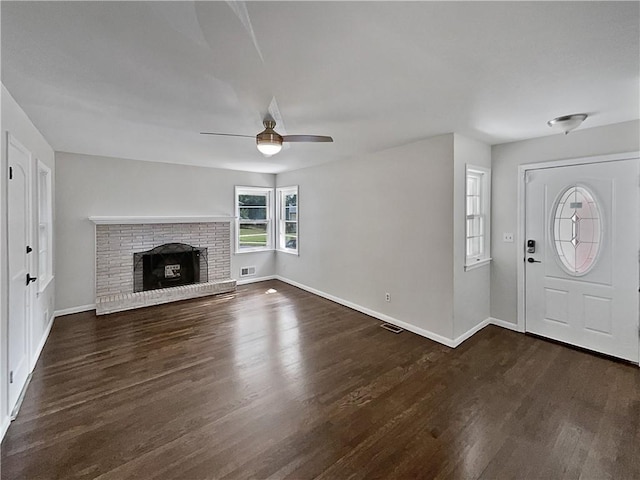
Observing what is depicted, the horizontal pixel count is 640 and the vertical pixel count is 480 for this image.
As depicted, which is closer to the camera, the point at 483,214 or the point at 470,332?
the point at 470,332

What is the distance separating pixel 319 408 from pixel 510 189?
142 inches

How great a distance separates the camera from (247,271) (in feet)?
21.6

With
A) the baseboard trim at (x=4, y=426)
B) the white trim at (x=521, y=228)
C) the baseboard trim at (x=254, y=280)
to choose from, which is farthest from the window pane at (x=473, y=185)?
the baseboard trim at (x=4, y=426)

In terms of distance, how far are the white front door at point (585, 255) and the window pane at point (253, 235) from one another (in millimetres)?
5105

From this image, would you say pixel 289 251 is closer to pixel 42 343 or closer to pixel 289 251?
pixel 289 251

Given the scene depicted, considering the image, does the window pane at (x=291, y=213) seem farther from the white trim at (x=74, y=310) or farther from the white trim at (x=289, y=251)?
the white trim at (x=74, y=310)

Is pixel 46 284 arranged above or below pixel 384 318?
above

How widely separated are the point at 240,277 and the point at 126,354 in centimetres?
323

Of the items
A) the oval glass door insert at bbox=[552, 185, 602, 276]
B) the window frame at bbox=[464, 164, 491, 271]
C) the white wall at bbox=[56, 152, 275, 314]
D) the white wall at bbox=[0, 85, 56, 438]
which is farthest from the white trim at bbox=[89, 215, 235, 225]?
the oval glass door insert at bbox=[552, 185, 602, 276]

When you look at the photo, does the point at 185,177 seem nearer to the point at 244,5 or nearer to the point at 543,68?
the point at 244,5

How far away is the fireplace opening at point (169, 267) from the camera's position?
5230mm

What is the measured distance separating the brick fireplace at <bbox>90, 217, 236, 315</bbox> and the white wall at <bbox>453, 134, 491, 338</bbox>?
165 inches

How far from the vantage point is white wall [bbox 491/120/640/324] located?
3.40 meters

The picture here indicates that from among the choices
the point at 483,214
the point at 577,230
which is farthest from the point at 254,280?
Answer: the point at 577,230
